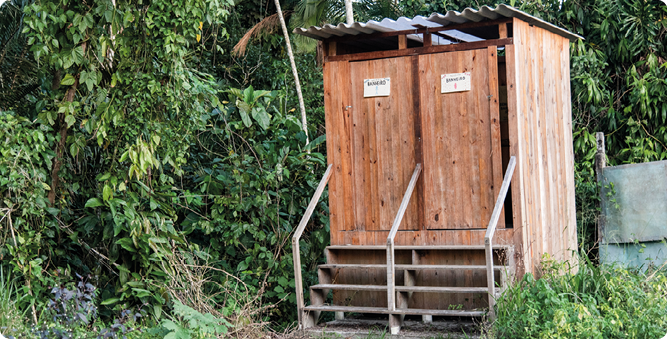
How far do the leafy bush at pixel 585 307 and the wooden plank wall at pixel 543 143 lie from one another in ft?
2.04

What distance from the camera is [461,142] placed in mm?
6566

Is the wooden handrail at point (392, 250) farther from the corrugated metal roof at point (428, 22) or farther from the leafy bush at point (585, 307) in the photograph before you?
the corrugated metal roof at point (428, 22)

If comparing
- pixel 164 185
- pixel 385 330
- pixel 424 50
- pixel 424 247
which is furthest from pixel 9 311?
pixel 424 50

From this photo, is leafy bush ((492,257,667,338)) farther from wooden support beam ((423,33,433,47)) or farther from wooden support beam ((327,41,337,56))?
wooden support beam ((327,41,337,56))

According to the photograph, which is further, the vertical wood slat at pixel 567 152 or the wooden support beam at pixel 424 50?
the vertical wood slat at pixel 567 152

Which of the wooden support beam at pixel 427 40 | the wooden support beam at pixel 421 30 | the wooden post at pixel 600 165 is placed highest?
the wooden support beam at pixel 421 30

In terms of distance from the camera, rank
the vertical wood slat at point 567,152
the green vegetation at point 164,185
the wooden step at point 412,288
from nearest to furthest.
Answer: the green vegetation at point 164,185
the wooden step at point 412,288
the vertical wood slat at point 567,152

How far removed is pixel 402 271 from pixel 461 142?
1.46 meters

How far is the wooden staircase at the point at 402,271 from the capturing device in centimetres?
596

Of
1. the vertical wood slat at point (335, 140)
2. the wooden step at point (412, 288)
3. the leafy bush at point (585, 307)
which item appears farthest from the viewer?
the vertical wood slat at point (335, 140)

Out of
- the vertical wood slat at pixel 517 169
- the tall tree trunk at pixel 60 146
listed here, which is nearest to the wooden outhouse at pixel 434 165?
the vertical wood slat at pixel 517 169

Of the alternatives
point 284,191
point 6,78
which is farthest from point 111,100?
point 284,191

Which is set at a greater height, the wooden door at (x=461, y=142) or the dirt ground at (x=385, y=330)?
the wooden door at (x=461, y=142)

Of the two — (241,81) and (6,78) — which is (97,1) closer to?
(6,78)
